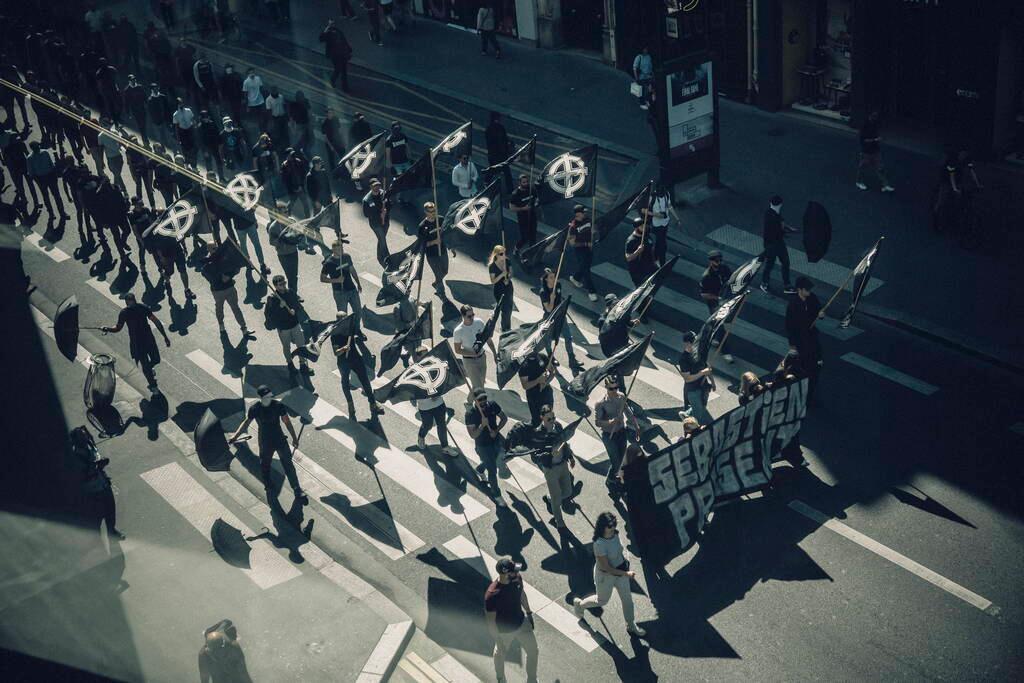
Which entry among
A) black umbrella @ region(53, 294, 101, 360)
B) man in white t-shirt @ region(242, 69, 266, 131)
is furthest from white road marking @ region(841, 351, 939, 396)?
man in white t-shirt @ region(242, 69, 266, 131)

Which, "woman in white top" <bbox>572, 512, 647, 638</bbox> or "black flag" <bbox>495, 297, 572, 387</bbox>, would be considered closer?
"woman in white top" <bbox>572, 512, 647, 638</bbox>

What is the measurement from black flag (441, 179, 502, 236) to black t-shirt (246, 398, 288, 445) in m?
5.50

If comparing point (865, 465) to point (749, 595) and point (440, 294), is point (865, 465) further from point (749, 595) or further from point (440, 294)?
point (440, 294)

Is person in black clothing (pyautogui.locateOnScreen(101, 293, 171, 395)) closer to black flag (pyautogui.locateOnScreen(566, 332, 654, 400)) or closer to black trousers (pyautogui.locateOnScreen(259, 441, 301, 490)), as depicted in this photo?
black trousers (pyautogui.locateOnScreen(259, 441, 301, 490))

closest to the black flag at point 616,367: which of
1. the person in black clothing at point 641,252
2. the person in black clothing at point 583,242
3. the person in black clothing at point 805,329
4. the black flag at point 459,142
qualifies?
the person in black clothing at point 805,329

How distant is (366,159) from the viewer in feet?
73.8

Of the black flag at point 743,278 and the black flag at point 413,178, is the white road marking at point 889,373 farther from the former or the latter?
the black flag at point 413,178

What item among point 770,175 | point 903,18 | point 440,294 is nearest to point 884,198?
point 770,175

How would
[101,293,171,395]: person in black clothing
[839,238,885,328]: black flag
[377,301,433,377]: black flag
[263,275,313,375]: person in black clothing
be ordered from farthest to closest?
1. [263,275,313,375]: person in black clothing
2. [101,293,171,395]: person in black clothing
3. [839,238,885,328]: black flag
4. [377,301,433,377]: black flag

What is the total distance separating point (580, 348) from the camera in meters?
19.6

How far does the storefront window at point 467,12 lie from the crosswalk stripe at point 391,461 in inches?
806

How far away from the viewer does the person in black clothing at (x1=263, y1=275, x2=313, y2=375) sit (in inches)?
740

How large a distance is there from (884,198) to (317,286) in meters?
12.0

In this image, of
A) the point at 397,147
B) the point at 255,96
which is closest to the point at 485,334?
the point at 397,147
